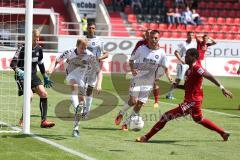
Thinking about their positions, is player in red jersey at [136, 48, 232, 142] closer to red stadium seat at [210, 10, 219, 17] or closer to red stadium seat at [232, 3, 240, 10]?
red stadium seat at [210, 10, 219, 17]

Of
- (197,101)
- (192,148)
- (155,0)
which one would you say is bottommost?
(192,148)

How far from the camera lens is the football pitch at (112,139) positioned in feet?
35.7

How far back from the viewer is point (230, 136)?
13562mm

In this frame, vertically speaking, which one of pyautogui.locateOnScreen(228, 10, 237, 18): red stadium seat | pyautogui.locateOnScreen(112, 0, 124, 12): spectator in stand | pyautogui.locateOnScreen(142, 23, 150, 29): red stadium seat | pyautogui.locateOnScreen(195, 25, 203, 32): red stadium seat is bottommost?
pyautogui.locateOnScreen(195, 25, 203, 32): red stadium seat

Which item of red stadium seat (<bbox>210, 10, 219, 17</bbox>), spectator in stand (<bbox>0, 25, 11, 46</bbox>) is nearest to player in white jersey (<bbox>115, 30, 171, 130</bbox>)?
spectator in stand (<bbox>0, 25, 11, 46</bbox>)

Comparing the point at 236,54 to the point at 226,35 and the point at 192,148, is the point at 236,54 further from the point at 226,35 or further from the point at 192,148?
the point at 192,148

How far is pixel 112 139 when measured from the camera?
41.6ft

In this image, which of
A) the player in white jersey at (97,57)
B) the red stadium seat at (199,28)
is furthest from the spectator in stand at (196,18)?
the player in white jersey at (97,57)

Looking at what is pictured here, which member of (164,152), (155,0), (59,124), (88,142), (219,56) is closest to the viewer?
(164,152)

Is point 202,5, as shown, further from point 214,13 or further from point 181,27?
point 181,27

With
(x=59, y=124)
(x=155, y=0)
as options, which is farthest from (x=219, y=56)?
(x=59, y=124)

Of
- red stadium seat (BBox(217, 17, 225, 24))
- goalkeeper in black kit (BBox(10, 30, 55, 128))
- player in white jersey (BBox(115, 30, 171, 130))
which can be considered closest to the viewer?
goalkeeper in black kit (BBox(10, 30, 55, 128))

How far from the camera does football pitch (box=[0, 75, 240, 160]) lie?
10.9 metres

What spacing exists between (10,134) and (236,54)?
86.4 ft
